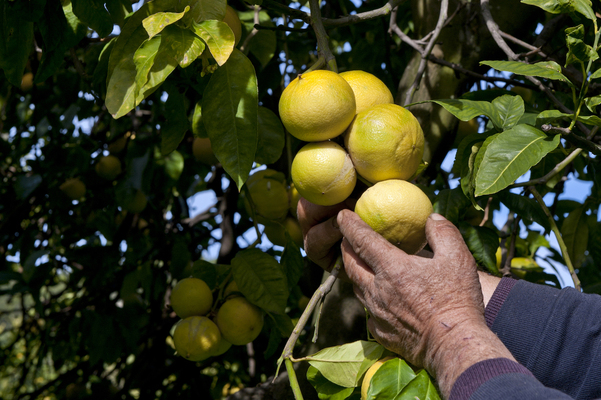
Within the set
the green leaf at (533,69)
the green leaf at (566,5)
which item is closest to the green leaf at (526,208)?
the green leaf at (533,69)

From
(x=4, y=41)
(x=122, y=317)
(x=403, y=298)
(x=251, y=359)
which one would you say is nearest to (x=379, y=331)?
(x=403, y=298)

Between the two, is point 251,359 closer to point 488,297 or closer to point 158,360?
point 158,360

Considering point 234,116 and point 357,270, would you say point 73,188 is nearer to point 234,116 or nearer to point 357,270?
point 234,116

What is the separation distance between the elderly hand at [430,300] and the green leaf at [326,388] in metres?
0.15

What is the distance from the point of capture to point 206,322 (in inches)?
66.2

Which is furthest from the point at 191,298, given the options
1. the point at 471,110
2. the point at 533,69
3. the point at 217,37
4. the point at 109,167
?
the point at 109,167

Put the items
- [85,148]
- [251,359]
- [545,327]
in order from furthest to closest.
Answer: [85,148]
[251,359]
[545,327]

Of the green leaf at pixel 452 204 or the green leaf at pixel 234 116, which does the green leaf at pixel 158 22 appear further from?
the green leaf at pixel 452 204

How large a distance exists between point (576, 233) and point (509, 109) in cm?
96

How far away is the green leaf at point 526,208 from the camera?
1.46 metres

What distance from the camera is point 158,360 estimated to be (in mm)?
2936

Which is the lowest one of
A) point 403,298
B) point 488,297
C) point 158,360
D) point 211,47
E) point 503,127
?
point 158,360

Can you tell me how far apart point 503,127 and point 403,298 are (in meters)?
0.54

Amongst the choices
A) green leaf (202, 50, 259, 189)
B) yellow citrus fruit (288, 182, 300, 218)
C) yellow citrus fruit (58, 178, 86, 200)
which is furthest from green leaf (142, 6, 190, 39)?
yellow citrus fruit (58, 178, 86, 200)
